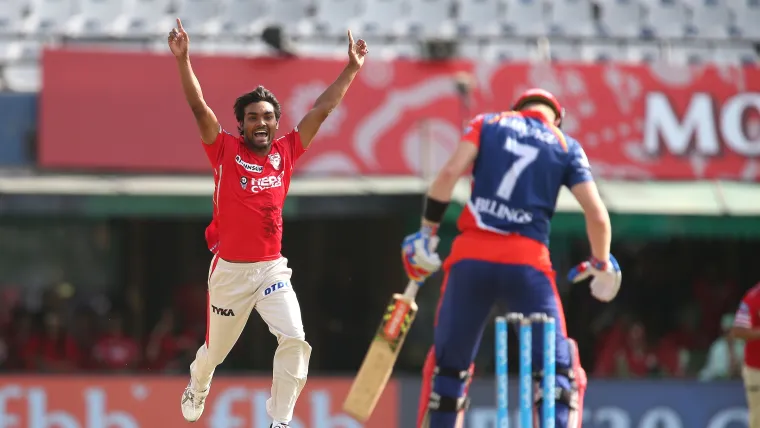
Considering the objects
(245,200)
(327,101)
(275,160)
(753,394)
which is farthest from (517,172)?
(753,394)

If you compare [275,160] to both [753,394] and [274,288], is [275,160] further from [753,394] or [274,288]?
[753,394]

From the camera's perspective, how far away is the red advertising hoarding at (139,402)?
36.1 ft

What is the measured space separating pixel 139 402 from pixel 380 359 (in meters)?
4.46

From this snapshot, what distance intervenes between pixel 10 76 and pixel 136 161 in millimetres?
1719

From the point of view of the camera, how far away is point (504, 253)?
6625 mm

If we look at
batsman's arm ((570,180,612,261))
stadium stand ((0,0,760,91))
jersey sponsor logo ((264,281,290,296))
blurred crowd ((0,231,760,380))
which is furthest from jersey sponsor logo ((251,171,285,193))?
stadium stand ((0,0,760,91))

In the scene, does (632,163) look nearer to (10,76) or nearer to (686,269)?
(686,269)

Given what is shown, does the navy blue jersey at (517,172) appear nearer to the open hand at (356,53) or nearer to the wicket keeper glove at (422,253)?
the wicket keeper glove at (422,253)

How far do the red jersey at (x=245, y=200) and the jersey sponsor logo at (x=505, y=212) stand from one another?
1116mm

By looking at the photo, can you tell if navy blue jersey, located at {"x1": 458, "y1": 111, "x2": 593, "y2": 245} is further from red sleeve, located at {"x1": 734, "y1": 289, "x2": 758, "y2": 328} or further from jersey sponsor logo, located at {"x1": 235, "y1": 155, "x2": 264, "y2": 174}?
red sleeve, located at {"x1": 734, "y1": 289, "x2": 758, "y2": 328}

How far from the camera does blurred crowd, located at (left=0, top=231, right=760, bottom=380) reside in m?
13.0

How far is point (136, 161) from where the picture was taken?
13.4 m

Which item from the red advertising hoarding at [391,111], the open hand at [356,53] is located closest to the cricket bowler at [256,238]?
the open hand at [356,53]

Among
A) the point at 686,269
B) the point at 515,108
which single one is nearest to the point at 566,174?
the point at 515,108
